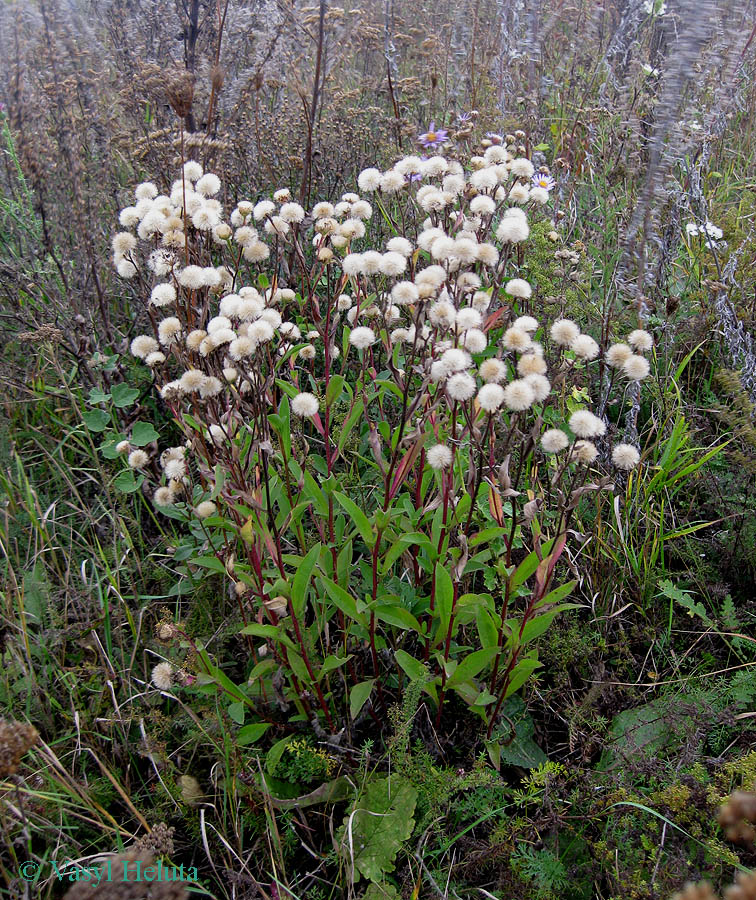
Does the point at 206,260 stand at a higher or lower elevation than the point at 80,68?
lower

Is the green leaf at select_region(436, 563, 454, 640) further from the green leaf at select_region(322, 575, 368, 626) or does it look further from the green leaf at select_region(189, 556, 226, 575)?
the green leaf at select_region(189, 556, 226, 575)

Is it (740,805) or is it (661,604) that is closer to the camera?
(740,805)

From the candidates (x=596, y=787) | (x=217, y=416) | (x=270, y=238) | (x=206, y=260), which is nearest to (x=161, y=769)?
(x=217, y=416)

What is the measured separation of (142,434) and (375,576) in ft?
4.04

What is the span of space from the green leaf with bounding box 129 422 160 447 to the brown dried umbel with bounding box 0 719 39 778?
4.14ft

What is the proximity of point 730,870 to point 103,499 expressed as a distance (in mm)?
2306

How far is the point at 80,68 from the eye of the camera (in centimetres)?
480

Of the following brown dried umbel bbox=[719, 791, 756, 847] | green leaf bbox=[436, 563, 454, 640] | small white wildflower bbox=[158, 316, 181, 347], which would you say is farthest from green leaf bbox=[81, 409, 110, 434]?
brown dried umbel bbox=[719, 791, 756, 847]

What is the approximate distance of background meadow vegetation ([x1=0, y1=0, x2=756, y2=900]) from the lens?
1.60m

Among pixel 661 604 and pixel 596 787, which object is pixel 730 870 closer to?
pixel 596 787

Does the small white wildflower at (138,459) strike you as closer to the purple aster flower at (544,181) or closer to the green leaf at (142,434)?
Result: the green leaf at (142,434)

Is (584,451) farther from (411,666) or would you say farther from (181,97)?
(181,97)

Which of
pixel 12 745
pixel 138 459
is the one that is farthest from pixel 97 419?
pixel 12 745

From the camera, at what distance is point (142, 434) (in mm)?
2430
